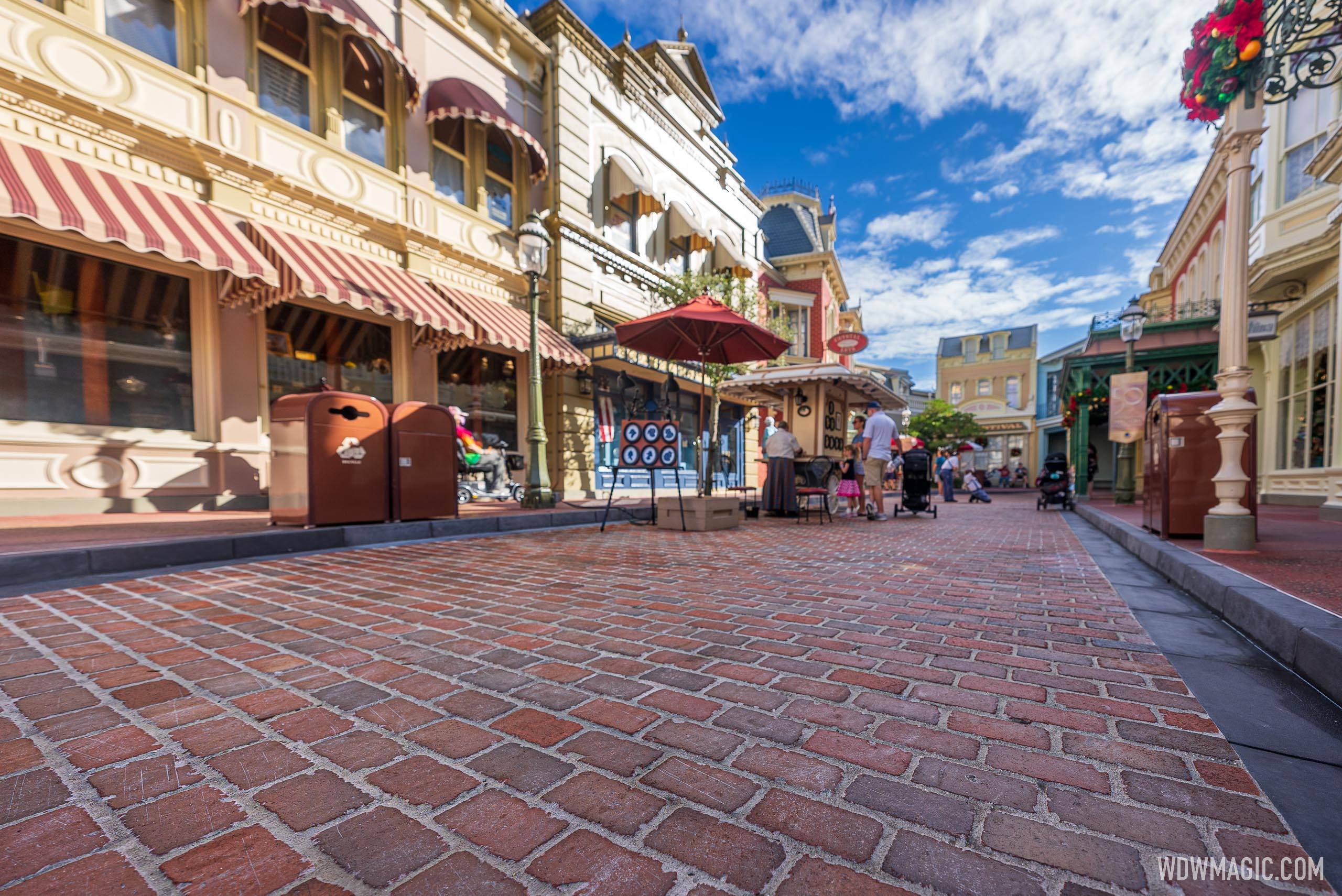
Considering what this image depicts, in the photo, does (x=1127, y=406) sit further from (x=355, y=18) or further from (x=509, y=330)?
(x=355, y=18)

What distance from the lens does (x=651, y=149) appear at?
46.5ft

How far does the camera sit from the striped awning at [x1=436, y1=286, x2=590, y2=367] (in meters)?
9.25

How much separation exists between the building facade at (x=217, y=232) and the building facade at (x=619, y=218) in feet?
5.24

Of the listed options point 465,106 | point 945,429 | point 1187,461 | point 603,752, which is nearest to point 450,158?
point 465,106

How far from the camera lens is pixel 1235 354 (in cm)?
420

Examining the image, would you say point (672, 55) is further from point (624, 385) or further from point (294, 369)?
point (294, 369)

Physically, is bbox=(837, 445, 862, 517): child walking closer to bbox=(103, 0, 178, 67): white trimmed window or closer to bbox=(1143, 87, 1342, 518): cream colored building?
bbox=(1143, 87, 1342, 518): cream colored building

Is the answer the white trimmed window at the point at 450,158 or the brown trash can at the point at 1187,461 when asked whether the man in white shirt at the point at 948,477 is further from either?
the white trimmed window at the point at 450,158

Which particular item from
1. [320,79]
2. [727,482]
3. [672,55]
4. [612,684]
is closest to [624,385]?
[727,482]

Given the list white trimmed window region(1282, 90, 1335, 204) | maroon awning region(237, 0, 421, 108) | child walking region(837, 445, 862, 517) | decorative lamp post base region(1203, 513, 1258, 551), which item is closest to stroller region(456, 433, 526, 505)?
child walking region(837, 445, 862, 517)

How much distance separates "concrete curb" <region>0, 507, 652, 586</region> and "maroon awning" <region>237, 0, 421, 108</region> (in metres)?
6.86

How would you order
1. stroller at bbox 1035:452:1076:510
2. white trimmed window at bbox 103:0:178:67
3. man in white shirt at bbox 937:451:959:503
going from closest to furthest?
white trimmed window at bbox 103:0:178:67 → stroller at bbox 1035:452:1076:510 → man in white shirt at bbox 937:451:959:503

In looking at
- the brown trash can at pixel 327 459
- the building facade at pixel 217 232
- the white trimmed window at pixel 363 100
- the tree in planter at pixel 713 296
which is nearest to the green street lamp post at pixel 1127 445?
the tree in planter at pixel 713 296

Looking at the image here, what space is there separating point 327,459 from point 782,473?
255 inches
